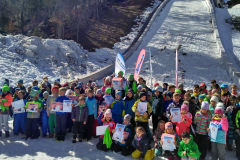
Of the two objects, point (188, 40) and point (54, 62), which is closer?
point (54, 62)

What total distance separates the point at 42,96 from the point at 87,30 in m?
18.9

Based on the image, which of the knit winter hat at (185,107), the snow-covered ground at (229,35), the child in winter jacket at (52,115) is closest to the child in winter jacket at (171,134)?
the knit winter hat at (185,107)

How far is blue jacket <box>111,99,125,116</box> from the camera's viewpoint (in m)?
6.50

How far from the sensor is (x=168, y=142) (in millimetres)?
5293

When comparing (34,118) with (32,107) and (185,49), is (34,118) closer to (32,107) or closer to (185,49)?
(32,107)

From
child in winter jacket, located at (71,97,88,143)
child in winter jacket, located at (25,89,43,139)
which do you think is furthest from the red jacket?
child in winter jacket, located at (25,89,43,139)

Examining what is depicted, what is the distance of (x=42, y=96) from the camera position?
7637mm

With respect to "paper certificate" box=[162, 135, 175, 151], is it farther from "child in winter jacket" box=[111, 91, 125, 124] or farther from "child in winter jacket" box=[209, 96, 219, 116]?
"child in winter jacket" box=[111, 91, 125, 124]

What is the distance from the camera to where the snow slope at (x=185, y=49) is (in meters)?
13.5

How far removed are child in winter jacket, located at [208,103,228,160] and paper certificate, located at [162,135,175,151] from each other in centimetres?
95

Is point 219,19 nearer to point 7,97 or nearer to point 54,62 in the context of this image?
point 54,62

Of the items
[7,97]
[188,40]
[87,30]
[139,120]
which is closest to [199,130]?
[139,120]

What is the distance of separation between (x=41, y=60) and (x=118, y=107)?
32.9 feet

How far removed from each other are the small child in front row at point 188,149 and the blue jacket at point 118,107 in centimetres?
212
